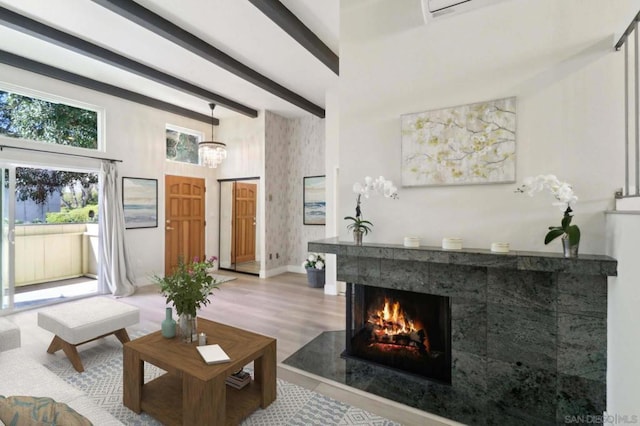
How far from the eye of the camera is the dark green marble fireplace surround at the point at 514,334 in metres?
1.82

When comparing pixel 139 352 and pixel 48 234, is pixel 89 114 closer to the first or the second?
pixel 48 234

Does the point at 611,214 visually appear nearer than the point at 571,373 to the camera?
Yes

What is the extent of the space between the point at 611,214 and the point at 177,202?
6.02 meters

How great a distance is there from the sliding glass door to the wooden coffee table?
3161mm

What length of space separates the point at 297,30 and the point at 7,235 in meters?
4.31

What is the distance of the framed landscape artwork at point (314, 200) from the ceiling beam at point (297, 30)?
96.9 inches

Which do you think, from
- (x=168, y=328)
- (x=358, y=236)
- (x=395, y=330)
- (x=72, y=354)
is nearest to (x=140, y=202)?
(x=72, y=354)

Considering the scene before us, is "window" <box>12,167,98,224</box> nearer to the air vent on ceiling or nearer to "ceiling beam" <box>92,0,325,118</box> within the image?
"ceiling beam" <box>92,0,325,118</box>

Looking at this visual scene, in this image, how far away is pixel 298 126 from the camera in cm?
636

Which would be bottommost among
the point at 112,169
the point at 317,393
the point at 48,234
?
the point at 317,393

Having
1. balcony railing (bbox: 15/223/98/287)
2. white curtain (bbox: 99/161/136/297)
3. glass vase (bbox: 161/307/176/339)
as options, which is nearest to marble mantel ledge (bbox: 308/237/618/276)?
glass vase (bbox: 161/307/176/339)

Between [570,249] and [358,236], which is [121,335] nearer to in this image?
[358,236]

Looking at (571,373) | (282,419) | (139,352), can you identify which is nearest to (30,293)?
(139,352)

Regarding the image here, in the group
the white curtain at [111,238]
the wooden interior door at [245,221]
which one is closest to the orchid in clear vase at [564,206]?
the white curtain at [111,238]
